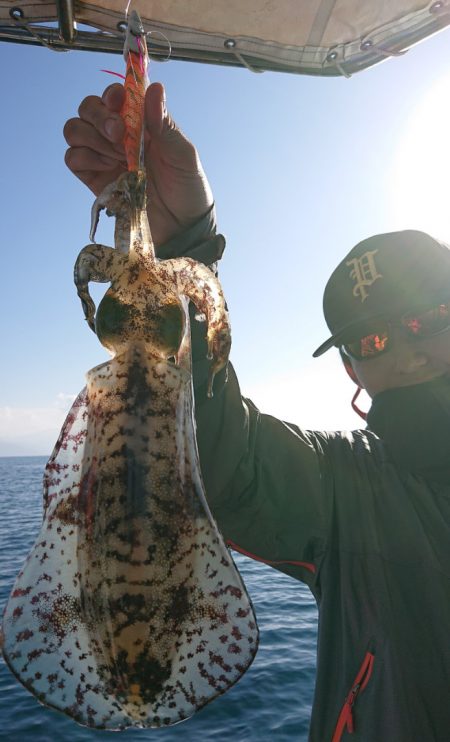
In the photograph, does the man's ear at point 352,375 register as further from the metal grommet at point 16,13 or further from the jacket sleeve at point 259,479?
the metal grommet at point 16,13

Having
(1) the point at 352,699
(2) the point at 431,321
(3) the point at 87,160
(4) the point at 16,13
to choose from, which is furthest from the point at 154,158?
(1) the point at 352,699

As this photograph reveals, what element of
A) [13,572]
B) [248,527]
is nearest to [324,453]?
[248,527]

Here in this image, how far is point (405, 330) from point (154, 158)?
2271 millimetres

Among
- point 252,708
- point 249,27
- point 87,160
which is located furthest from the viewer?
point 252,708

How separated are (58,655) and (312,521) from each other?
1.97 m

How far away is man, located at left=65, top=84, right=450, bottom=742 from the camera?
2574 mm

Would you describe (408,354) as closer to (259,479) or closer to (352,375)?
(352,375)

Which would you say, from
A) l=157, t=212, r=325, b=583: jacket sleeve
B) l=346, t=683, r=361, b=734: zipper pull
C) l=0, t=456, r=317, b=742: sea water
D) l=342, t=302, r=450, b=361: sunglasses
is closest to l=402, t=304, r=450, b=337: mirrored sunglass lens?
l=342, t=302, r=450, b=361: sunglasses

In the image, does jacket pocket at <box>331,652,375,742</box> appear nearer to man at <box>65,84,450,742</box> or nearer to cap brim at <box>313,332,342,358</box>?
man at <box>65,84,450,742</box>

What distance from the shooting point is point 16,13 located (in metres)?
3.78

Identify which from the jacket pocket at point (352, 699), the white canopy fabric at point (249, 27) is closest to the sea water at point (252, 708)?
the jacket pocket at point (352, 699)

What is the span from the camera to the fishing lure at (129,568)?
4.43 ft

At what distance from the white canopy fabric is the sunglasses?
2.44 metres

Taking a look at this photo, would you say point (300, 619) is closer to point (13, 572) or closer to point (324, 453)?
point (13, 572)
